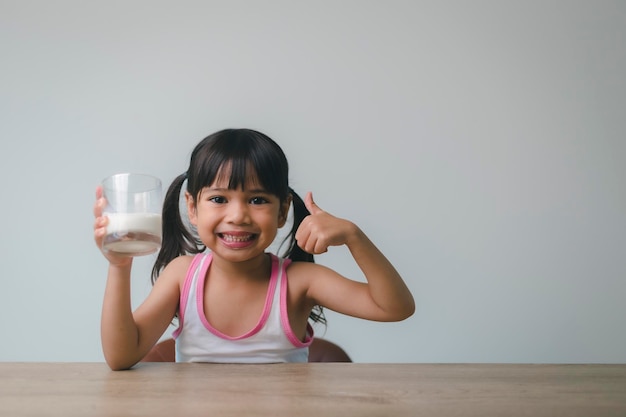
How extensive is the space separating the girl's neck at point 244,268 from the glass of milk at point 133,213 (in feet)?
1.48

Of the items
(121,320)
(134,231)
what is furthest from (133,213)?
(121,320)

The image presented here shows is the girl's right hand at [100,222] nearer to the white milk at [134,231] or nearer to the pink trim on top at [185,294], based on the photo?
the white milk at [134,231]

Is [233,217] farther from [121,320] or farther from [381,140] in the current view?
[381,140]

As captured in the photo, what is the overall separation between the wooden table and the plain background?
1450mm

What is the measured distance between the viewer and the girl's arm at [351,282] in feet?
3.97

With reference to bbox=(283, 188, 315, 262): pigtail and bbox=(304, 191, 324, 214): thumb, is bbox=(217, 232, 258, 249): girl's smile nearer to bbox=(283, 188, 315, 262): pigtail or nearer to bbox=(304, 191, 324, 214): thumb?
bbox=(304, 191, 324, 214): thumb

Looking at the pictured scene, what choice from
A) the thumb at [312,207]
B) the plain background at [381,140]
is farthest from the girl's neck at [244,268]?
the plain background at [381,140]

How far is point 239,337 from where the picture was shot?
1.46 metres

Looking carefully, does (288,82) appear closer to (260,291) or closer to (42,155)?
(42,155)

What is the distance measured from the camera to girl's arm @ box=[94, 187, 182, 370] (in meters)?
1.14

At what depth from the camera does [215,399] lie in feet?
2.95

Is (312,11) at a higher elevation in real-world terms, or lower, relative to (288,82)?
higher

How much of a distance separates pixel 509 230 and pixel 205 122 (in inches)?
48.3

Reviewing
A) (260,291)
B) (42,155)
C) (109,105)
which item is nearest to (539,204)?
(260,291)
